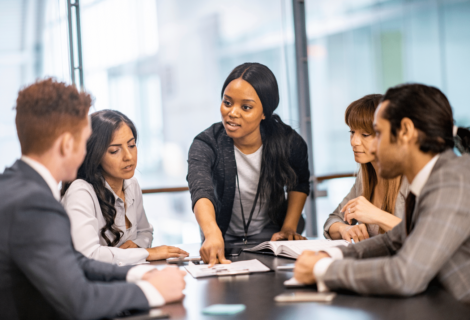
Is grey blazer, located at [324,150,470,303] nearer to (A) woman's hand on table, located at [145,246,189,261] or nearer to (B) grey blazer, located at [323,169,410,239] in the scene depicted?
(B) grey blazer, located at [323,169,410,239]

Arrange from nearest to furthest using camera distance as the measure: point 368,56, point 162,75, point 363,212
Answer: point 363,212 → point 162,75 → point 368,56

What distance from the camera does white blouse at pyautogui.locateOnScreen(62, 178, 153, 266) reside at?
1.62 m

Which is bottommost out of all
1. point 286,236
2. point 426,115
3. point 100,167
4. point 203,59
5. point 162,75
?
point 286,236

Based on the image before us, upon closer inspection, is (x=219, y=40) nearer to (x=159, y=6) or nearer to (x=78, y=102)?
(x=159, y=6)

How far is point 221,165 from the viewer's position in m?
2.33

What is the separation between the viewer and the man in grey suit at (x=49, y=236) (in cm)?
103

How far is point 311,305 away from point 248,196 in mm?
1248

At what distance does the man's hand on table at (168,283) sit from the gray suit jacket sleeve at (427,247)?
1.42ft


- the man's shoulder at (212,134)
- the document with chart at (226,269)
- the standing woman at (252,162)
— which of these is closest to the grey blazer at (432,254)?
the document with chart at (226,269)

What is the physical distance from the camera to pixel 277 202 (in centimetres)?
232

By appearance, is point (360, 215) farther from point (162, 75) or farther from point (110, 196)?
point (162, 75)

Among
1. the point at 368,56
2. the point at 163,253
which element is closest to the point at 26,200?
the point at 163,253

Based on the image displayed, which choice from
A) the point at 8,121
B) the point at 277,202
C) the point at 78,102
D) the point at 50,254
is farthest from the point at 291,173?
the point at 8,121

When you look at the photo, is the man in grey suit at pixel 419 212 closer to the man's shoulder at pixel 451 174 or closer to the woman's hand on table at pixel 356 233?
the man's shoulder at pixel 451 174
